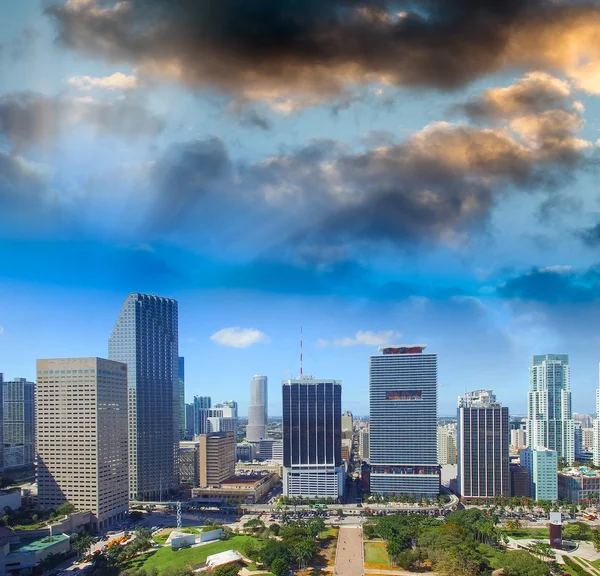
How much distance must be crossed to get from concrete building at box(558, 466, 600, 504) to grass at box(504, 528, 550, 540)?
8.25m

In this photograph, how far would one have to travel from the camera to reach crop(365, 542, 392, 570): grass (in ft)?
59.6

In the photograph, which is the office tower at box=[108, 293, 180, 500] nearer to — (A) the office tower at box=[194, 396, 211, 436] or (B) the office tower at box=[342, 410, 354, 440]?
(B) the office tower at box=[342, 410, 354, 440]

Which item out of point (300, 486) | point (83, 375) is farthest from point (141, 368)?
point (300, 486)

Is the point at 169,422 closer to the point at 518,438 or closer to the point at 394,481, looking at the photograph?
the point at 394,481

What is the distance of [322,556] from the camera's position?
19.2 metres

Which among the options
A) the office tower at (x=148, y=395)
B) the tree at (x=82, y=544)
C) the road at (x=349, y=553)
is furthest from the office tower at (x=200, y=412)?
the tree at (x=82, y=544)

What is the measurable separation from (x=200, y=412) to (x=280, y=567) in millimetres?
49844

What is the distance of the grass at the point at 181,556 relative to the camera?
17672 millimetres

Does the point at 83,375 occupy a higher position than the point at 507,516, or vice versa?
A: the point at 83,375

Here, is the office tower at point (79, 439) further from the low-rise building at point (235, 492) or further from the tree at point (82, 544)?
the low-rise building at point (235, 492)

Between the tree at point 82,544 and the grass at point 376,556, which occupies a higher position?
the tree at point 82,544

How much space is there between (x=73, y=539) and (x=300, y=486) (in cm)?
1274

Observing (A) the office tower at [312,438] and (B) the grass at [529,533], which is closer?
(B) the grass at [529,533]

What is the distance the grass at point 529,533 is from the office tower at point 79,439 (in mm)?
15266
